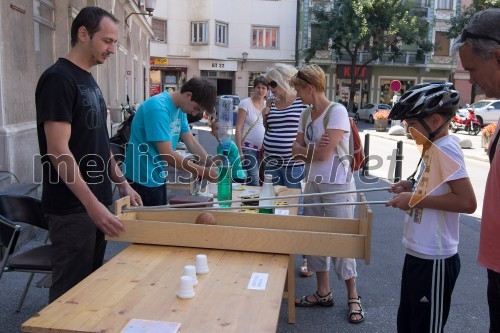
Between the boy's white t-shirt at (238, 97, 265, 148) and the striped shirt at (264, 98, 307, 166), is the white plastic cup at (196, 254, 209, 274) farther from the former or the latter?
the boy's white t-shirt at (238, 97, 265, 148)

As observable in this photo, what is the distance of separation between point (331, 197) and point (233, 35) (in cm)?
3368

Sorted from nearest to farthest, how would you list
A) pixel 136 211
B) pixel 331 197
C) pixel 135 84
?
pixel 136 211 → pixel 331 197 → pixel 135 84

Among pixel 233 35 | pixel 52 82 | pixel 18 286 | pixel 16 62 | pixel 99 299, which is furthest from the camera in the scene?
pixel 233 35

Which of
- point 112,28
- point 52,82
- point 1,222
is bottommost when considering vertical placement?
point 1,222

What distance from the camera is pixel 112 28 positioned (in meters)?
2.43

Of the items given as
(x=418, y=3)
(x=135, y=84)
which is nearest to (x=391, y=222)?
(x=135, y=84)

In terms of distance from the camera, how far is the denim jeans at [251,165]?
5.41 m

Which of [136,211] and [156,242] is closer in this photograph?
[156,242]

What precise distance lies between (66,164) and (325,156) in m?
1.97

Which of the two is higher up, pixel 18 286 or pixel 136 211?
pixel 136 211

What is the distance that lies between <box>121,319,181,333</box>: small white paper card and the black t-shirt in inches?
37.5

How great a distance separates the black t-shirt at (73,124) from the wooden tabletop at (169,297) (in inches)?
17.5

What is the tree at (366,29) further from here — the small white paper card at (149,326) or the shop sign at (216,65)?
the small white paper card at (149,326)

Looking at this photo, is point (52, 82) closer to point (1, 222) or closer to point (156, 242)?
point (156, 242)
